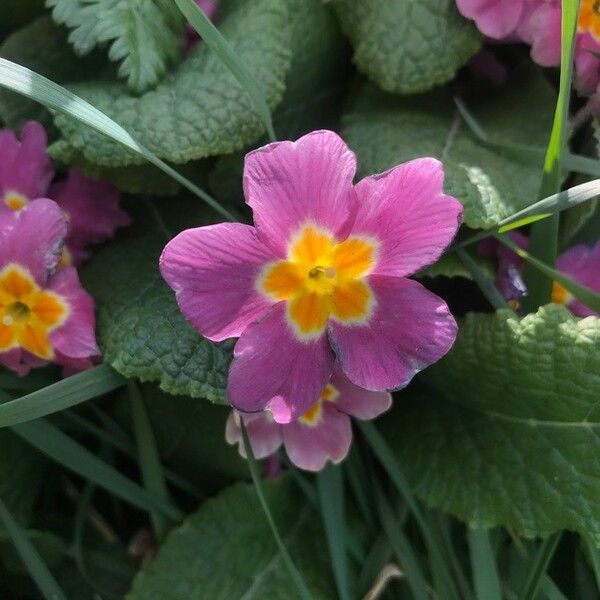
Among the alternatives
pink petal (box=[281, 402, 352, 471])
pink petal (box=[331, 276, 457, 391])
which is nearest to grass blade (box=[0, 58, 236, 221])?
pink petal (box=[331, 276, 457, 391])

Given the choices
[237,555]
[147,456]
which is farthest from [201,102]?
[237,555]

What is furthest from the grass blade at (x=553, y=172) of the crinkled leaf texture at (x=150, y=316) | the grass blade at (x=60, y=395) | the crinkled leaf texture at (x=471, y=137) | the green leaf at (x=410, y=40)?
the grass blade at (x=60, y=395)

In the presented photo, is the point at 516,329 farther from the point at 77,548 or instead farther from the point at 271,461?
the point at 77,548

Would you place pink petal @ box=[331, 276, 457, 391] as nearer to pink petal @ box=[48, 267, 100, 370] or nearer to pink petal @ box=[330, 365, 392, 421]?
pink petal @ box=[330, 365, 392, 421]

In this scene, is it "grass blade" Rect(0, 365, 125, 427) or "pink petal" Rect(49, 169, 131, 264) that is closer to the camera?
"grass blade" Rect(0, 365, 125, 427)

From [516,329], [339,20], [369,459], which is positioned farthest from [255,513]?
[339,20]

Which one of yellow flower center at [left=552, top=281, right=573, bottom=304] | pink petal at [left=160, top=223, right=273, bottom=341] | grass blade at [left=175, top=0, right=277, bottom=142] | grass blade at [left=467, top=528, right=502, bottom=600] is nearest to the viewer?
pink petal at [left=160, top=223, right=273, bottom=341]

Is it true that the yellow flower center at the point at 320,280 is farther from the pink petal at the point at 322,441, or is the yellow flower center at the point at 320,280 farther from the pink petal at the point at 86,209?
the pink petal at the point at 86,209

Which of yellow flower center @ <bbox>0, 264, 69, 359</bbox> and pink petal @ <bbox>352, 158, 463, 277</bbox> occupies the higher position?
pink petal @ <bbox>352, 158, 463, 277</bbox>
